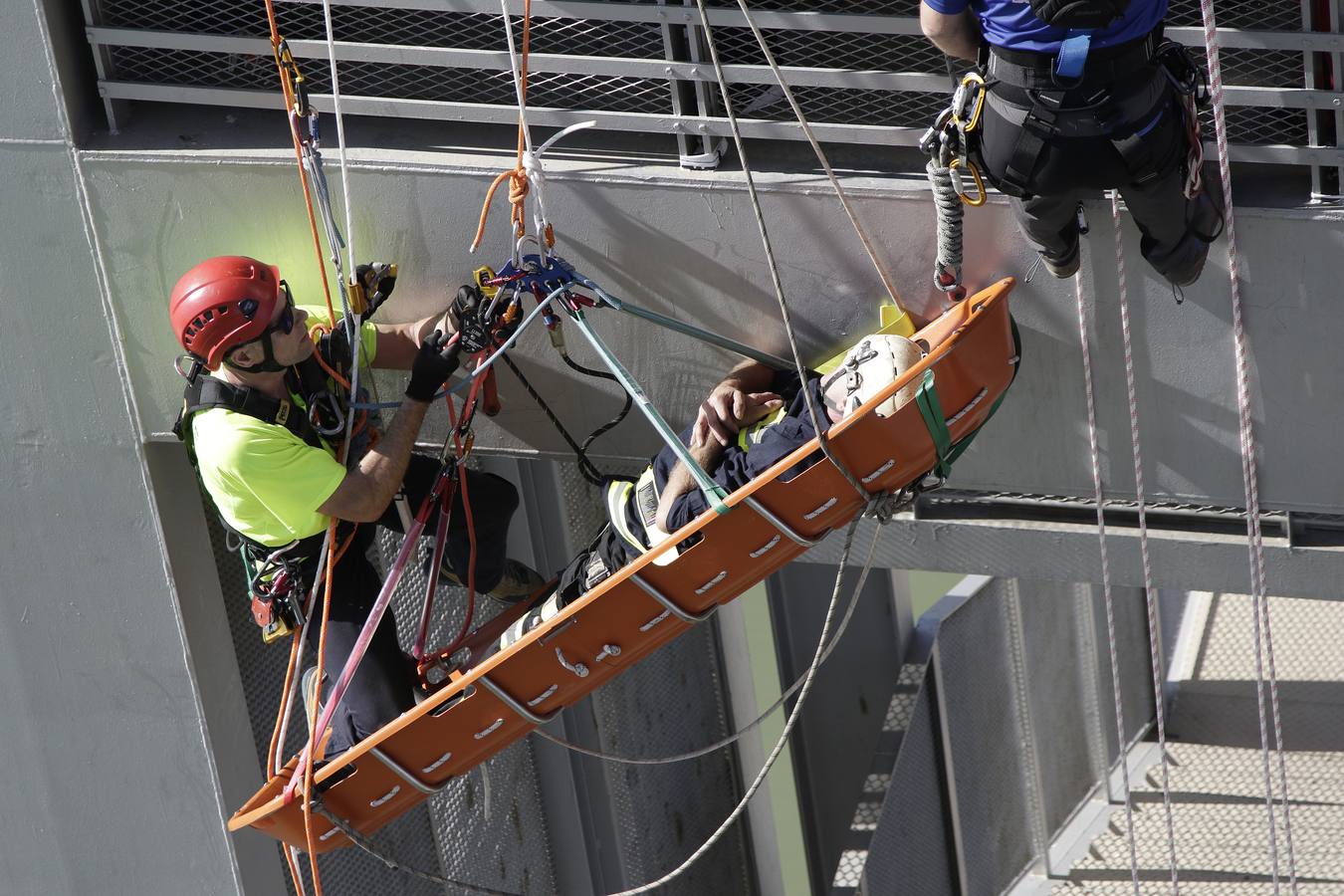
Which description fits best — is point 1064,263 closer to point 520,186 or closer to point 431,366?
point 520,186

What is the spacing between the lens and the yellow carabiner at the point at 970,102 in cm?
337

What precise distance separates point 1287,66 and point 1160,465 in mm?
1008

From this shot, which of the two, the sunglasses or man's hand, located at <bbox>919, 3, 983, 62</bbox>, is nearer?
man's hand, located at <bbox>919, 3, 983, 62</bbox>

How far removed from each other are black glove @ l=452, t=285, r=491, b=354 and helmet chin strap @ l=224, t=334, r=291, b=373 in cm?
47

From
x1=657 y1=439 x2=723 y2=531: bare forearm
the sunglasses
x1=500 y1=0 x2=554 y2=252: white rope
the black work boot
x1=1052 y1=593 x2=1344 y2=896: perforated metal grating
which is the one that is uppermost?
x1=500 y1=0 x2=554 y2=252: white rope

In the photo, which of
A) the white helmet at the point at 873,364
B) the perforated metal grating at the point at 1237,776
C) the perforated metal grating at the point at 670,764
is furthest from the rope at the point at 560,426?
the perforated metal grating at the point at 1237,776

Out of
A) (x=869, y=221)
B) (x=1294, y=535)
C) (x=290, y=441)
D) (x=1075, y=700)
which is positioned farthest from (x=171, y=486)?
(x=1075, y=700)

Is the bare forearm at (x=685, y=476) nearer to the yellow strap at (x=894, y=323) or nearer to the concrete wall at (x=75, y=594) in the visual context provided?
the yellow strap at (x=894, y=323)

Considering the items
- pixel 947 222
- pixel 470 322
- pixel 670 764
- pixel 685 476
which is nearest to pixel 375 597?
pixel 470 322

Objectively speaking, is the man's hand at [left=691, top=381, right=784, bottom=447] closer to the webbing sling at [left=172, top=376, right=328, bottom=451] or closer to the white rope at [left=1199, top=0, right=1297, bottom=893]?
the webbing sling at [left=172, top=376, right=328, bottom=451]

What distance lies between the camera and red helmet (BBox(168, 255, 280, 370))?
12.8 feet

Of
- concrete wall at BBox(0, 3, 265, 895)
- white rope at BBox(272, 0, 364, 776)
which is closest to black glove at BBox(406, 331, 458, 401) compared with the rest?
white rope at BBox(272, 0, 364, 776)

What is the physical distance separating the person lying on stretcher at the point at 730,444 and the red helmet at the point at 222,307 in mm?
999

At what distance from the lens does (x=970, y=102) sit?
11.2 ft
